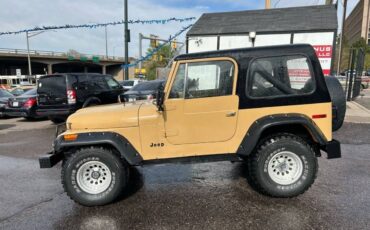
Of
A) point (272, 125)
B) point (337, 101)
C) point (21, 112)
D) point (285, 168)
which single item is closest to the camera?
point (272, 125)

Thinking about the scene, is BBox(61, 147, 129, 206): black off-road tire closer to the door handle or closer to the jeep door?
the jeep door

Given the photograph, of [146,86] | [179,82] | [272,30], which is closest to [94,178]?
[179,82]

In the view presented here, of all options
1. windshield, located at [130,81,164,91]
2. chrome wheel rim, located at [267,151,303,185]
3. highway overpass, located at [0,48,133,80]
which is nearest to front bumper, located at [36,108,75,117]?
windshield, located at [130,81,164,91]

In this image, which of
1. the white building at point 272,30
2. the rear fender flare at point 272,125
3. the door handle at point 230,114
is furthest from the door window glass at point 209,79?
the white building at point 272,30

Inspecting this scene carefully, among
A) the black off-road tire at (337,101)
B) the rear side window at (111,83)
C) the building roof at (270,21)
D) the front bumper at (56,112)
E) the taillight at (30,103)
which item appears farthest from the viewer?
the taillight at (30,103)

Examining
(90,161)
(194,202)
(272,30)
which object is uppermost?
(272,30)

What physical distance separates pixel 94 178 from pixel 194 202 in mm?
1415

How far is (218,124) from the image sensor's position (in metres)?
3.97

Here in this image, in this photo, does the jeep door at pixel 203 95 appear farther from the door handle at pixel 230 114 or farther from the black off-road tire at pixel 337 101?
the black off-road tire at pixel 337 101

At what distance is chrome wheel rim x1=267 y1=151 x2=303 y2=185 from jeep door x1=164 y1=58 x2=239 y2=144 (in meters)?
0.76

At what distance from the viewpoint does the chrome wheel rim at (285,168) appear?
4059 mm

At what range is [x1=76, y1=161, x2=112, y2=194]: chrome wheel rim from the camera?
403 centimetres

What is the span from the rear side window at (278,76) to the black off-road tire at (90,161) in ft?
6.78

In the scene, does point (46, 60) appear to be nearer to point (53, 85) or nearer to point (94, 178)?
point (53, 85)
